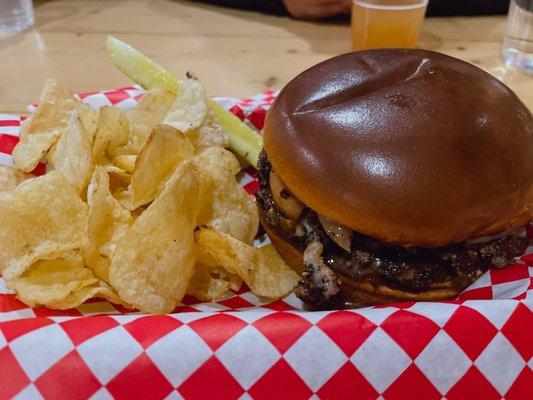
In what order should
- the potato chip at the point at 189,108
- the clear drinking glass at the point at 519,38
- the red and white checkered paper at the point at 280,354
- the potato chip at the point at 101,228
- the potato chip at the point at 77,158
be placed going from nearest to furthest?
the red and white checkered paper at the point at 280,354 < the potato chip at the point at 101,228 < the potato chip at the point at 77,158 < the potato chip at the point at 189,108 < the clear drinking glass at the point at 519,38

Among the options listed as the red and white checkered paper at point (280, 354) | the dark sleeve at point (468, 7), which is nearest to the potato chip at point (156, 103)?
the red and white checkered paper at point (280, 354)

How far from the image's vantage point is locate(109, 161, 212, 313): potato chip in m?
1.29

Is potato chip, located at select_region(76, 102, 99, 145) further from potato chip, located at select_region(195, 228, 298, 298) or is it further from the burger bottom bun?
the burger bottom bun

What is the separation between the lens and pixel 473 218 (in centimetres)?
126

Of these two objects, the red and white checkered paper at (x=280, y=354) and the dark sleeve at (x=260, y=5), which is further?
the dark sleeve at (x=260, y=5)

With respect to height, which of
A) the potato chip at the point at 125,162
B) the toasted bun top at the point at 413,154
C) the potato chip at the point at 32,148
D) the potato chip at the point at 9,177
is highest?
the toasted bun top at the point at 413,154

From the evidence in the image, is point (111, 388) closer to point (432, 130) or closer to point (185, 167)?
point (185, 167)

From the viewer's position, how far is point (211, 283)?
57.9 inches

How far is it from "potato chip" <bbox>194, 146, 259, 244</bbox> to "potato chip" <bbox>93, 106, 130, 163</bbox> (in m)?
0.23

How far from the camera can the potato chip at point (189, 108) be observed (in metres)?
1.65

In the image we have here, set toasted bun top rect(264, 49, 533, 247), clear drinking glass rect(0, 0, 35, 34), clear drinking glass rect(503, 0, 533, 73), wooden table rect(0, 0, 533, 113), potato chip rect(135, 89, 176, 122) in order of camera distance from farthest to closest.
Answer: clear drinking glass rect(0, 0, 35, 34), clear drinking glass rect(503, 0, 533, 73), wooden table rect(0, 0, 533, 113), potato chip rect(135, 89, 176, 122), toasted bun top rect(264, 49, 533, 247)

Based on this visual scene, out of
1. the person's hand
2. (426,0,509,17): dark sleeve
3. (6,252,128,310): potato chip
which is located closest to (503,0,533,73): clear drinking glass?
(426,0,509,17): dark sleeve

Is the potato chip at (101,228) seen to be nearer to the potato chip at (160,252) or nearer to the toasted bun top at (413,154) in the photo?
the potato chip at (160,252)

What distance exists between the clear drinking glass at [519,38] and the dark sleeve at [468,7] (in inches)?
21.0
